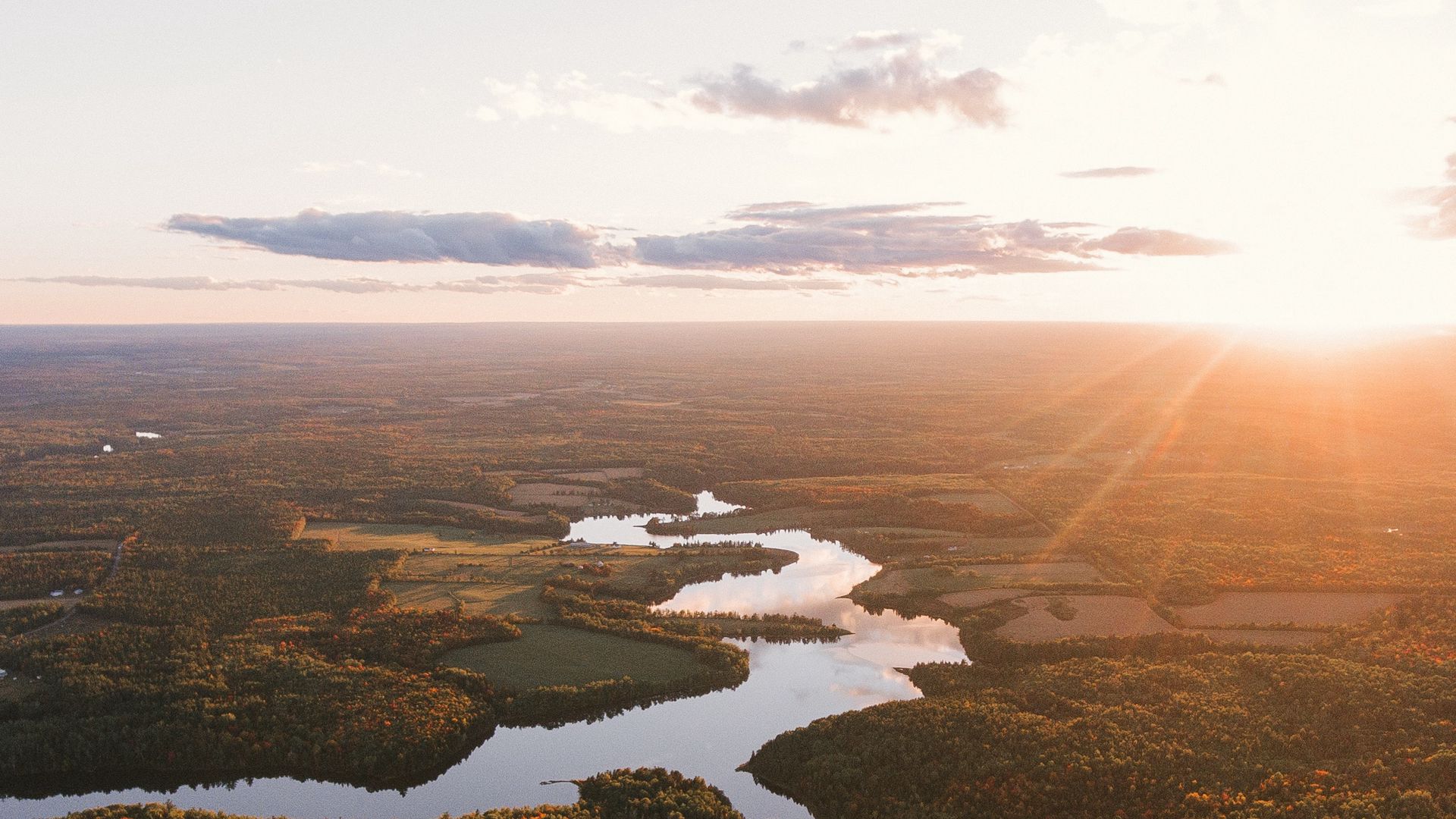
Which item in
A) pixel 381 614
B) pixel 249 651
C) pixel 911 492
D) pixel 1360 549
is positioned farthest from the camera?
pixel 911 492

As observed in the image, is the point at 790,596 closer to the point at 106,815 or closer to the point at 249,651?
the point at 249,651

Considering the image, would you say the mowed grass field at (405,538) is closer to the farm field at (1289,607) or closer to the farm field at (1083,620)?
the farm field at (1083,620)

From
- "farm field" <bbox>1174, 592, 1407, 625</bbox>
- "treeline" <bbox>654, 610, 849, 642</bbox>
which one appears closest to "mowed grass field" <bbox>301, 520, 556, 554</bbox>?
"treeline" <bbox>654, 610, 849, 642</bbox>

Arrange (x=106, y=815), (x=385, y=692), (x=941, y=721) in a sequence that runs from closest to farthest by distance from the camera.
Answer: (x=106, y=815), (x=941, y=721), (x=385, y=692)

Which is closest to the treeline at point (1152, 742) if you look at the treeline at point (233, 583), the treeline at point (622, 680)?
the treeline at point (622, 680)

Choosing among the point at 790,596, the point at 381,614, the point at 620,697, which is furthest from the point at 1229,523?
the point at 381,614
